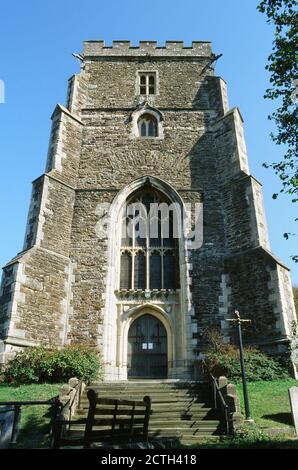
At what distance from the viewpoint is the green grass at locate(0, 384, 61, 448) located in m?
6.81

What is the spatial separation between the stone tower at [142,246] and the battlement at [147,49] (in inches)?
97.8

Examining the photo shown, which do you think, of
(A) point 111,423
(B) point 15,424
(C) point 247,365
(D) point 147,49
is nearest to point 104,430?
(A) point 111,423

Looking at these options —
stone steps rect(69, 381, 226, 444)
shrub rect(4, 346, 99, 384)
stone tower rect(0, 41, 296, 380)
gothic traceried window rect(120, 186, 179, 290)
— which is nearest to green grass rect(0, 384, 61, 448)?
shrub rect(4, 346, 99, 384)

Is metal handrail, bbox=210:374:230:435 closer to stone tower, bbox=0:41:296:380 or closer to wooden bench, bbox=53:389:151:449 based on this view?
wooden bench, bbox=53:389:151:449

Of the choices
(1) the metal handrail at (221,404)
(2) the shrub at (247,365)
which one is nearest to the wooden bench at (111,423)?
(1) the metal handrail at (221,404)

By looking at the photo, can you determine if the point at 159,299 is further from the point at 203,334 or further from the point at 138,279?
the point at 203,334

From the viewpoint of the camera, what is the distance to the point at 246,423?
746 centimetres

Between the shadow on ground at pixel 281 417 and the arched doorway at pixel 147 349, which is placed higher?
the arched doorway at pixel 147 349

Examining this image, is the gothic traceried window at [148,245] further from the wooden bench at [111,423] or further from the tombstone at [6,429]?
the tombstone at [6,429]

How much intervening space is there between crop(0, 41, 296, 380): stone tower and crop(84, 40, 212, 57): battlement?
248 centimetres

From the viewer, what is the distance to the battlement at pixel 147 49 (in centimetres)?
1978

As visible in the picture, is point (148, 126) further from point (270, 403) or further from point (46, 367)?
point (270, 403)

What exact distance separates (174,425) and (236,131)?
38.4ft

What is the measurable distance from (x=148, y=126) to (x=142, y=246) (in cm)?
598
